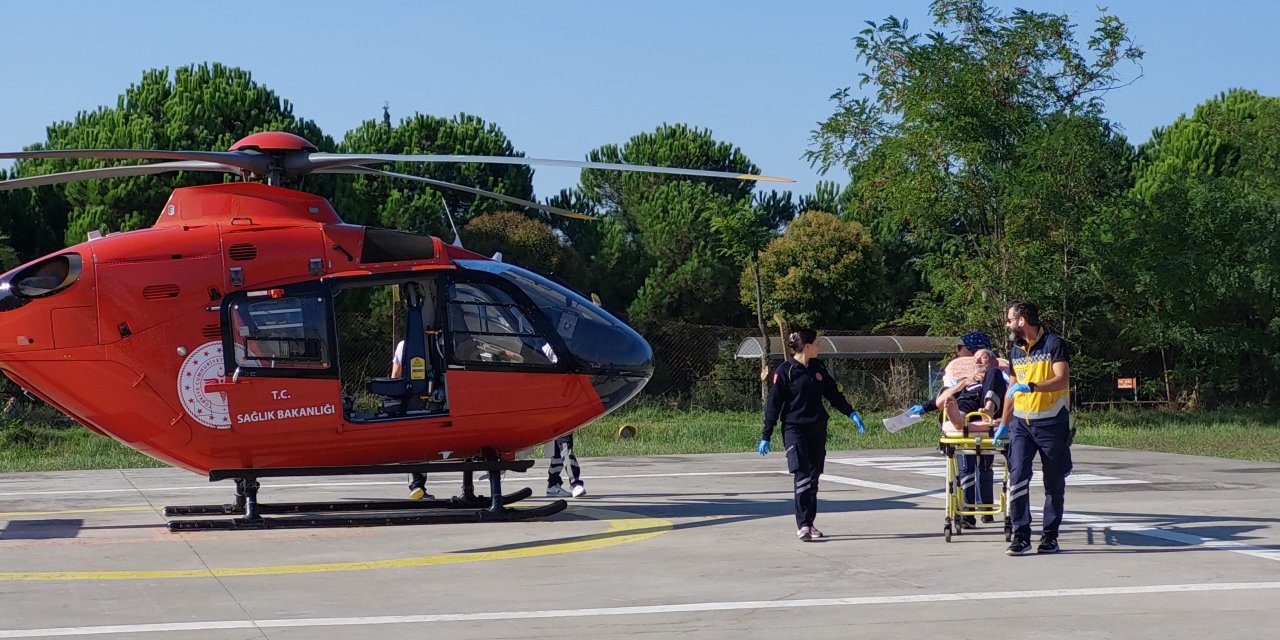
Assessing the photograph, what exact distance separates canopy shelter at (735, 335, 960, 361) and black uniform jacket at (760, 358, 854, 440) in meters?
17.7

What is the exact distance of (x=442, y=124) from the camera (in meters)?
44.8

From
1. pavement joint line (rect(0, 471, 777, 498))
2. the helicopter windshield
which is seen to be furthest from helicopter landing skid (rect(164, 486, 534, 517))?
pavement joint line (rect(0, 471, 777, 498))

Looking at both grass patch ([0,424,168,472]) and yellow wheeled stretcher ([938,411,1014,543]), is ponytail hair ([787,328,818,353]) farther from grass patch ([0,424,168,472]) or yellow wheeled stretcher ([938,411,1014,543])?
Result: grass patch ([0,424,168,472])

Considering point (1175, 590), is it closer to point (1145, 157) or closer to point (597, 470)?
point (597, 470)

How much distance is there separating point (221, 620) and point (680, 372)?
22627 millimetres

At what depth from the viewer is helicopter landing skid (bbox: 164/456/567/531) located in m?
11.8

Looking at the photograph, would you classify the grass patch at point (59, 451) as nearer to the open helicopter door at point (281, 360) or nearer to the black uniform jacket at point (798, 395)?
the open helicopter door at point (281, 360)

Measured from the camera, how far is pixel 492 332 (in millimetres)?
12008

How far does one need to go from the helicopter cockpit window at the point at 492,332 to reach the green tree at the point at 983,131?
14.9 meters

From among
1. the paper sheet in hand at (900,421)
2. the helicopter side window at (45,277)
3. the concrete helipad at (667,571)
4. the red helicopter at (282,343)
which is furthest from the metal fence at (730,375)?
the helicopter side window at (45,277)

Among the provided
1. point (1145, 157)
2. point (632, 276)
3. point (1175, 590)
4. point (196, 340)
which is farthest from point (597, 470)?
point (1145, 157)

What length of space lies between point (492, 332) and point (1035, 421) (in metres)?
5.00

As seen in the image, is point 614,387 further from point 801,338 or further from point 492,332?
point 801,338

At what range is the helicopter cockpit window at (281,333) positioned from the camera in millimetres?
11633
